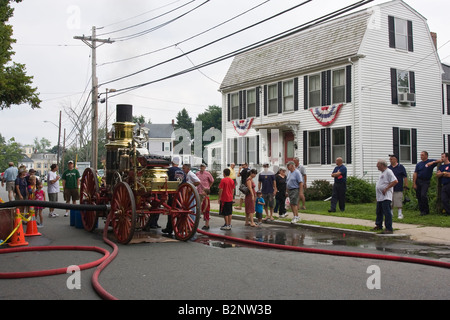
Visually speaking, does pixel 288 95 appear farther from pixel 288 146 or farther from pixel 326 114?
pixel 326 114

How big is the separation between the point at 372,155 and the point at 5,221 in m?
15.3

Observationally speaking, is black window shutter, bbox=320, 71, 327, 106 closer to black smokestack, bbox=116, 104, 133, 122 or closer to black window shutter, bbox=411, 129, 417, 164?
black window shutter, bbox=411, 129, 417, 164

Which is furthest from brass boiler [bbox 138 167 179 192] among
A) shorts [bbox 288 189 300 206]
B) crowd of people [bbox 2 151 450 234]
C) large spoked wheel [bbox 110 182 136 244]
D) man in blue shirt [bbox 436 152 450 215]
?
man in blue shirt [bbox 436 152 450 215]

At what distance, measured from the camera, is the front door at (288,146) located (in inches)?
920

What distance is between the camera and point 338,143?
21.0m

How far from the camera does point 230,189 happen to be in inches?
485

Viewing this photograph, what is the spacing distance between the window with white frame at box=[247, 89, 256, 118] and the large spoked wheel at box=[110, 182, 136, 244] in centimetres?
1654

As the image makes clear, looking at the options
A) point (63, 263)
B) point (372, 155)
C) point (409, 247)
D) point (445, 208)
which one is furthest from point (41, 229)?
point (372, 155)

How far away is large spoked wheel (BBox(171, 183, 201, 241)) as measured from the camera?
9.97m

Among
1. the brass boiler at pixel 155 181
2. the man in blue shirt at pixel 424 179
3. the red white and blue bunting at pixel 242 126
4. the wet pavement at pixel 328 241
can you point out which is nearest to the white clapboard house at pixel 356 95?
the red white and blue bunting at pixel 242 126

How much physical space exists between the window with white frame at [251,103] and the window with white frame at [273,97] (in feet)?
4.38

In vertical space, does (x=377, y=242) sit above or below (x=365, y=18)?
below

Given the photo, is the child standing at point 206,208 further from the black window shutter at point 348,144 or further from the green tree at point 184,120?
the green tree at point 184,120
